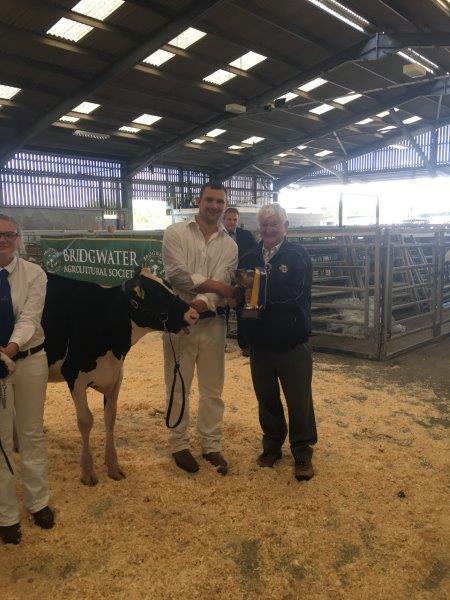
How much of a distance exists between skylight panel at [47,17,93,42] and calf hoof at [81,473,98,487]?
32.0 feet

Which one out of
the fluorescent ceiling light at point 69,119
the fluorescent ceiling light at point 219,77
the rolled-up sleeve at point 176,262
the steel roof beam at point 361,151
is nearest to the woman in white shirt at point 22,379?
the rolled-up sleeve at point 176,262

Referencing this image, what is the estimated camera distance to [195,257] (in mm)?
3264

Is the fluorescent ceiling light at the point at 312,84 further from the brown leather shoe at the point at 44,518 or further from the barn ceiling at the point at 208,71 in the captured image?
the brown leather shoe at the point at 44,518

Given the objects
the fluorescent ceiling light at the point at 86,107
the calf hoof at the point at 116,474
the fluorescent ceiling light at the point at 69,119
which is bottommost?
the calf hoof at the point at 116,474

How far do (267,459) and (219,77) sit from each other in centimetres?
1274

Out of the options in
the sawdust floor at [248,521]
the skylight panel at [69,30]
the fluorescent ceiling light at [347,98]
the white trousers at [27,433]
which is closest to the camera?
the sawdust floor at [248,521]

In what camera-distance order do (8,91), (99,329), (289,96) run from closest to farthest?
1. (99,329)
2. (8,91)
3. (289,96)

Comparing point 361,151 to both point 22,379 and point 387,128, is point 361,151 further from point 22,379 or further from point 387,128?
point 22,379

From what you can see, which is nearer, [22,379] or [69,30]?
[22,379]

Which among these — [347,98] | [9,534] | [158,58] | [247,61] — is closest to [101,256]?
[9,534]

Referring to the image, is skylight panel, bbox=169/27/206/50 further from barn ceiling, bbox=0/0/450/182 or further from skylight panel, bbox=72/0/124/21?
skylight panel, bbox=72/0/124/21

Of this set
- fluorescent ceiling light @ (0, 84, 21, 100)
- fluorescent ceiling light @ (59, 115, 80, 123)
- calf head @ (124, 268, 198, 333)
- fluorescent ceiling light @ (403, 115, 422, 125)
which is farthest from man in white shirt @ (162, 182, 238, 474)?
fluorescent ceiling light @ (403, 115, 422, 125)

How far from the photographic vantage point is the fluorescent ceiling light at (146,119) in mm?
16317

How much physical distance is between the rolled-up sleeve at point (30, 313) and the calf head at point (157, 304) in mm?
664
